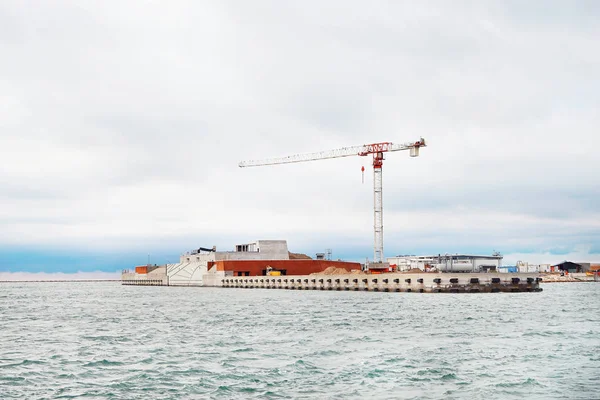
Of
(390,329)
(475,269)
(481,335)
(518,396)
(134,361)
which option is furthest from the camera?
(475,269)

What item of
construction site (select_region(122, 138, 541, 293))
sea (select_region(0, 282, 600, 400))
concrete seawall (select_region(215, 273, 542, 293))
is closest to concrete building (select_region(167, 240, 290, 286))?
construction site (select_region(122, 138, 541, 293))

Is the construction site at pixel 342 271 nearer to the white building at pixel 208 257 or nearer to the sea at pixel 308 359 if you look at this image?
the white building at pixel 208 257

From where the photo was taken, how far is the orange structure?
515 feet

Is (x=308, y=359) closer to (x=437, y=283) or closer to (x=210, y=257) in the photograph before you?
(x=437, y=283)

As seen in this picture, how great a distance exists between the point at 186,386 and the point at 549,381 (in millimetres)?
14852

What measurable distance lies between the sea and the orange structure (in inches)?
4037

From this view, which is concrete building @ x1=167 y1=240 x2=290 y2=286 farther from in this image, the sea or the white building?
the sea

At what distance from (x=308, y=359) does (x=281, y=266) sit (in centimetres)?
12879

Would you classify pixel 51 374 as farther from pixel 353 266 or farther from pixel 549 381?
pixel 353 266

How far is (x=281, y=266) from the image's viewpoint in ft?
525

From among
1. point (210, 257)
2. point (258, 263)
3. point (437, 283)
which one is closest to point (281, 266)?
point (258, 263)

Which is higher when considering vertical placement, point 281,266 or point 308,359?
point 308,359

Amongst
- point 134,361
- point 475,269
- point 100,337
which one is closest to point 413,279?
point 475,269

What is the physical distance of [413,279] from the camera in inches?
4055
